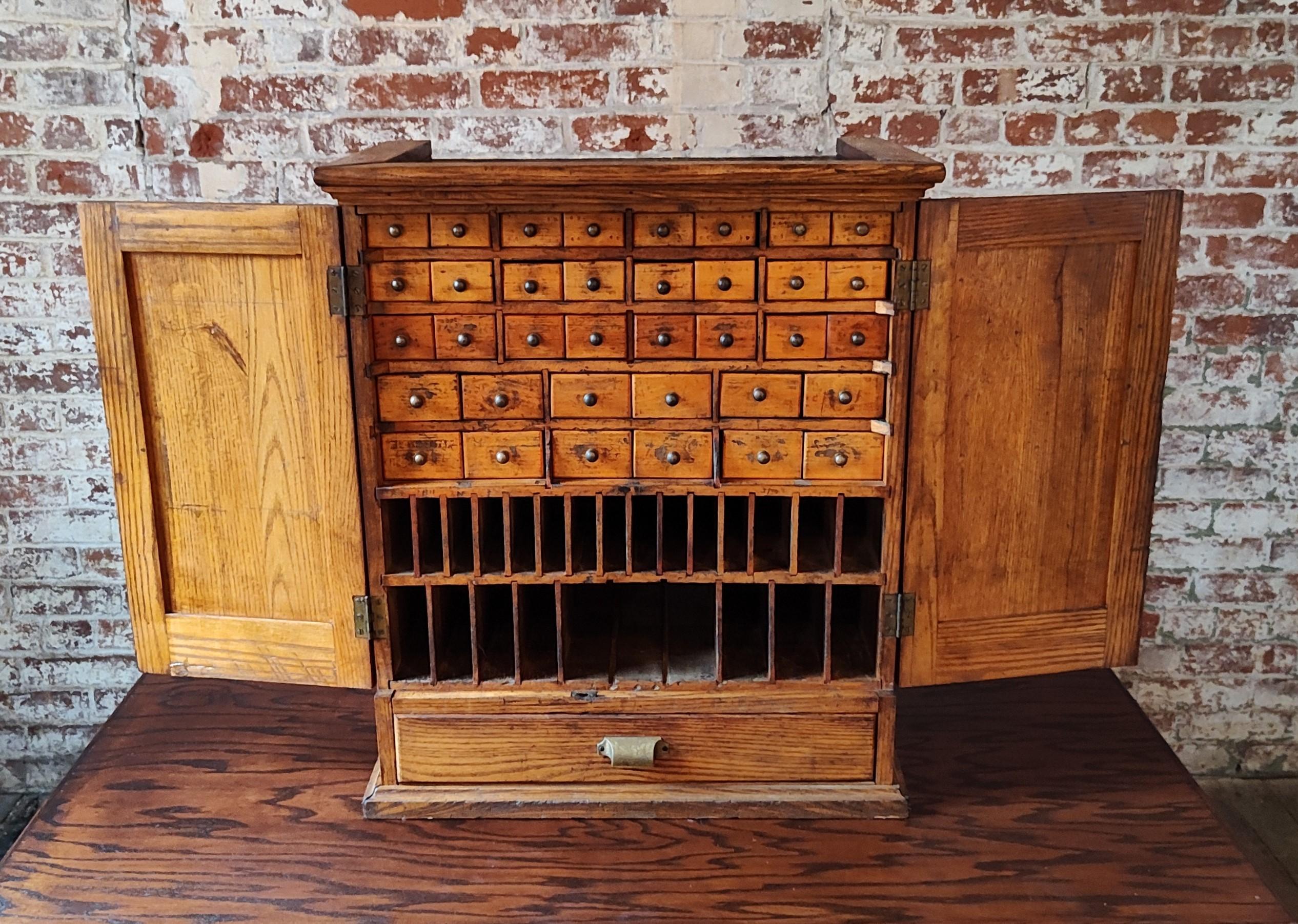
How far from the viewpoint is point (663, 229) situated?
142 centimetres

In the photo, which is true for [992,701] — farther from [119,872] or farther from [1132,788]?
[119,872]

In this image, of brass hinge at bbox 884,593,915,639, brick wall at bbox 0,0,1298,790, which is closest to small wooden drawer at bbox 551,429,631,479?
brass hinge at bbox 884,593,915,639

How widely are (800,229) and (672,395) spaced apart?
0.28 meters

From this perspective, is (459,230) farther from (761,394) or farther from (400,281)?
(761,394)

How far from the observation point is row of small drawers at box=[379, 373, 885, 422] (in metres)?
1.47

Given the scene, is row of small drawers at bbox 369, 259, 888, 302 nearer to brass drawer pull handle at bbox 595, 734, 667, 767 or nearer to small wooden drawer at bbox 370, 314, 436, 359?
small wooden drawer at bbox 370, 314, 436, 359

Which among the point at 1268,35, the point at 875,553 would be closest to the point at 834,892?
the point at 875,553

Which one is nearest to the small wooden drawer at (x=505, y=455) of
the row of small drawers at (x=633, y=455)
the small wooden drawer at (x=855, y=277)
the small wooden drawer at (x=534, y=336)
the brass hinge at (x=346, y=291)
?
the row of small drawers at (x=633, y=455)

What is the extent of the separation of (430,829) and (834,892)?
58 centimetres

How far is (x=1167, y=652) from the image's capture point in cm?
239

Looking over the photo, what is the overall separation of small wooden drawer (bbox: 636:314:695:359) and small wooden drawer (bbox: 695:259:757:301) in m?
0.05

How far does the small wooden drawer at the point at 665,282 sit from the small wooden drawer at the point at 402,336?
29cm

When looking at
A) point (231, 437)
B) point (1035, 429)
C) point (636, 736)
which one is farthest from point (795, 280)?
point (231, 437)

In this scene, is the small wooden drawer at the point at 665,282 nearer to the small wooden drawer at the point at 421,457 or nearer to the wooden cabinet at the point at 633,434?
the wooden cabinet at the point at 633,434
